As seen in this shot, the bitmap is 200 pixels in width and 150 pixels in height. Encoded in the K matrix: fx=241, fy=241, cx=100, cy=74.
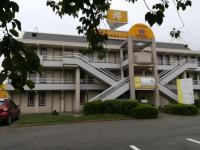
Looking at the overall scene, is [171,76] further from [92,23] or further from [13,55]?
[13,55]

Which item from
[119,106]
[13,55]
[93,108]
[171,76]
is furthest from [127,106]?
[13,55]

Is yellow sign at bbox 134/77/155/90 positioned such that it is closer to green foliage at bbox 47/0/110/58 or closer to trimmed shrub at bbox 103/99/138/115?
trimmed shrub at bbox 103/99/138/115

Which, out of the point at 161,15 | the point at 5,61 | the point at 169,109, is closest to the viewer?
the point at 5,61

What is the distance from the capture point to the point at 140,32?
2917 centimetres

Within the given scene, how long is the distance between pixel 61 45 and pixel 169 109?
47.6 feet

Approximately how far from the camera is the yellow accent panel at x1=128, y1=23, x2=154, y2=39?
28719 millimetres

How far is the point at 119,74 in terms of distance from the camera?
106 feet

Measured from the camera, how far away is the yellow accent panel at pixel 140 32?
28.7 meters

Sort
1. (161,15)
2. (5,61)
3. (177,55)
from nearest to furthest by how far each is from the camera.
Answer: (5,61) → (161,15) → (177,55)

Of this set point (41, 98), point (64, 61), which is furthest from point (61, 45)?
point (41, 98)

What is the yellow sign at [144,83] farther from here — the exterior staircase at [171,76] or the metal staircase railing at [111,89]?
the exterior staircase at [171,76]

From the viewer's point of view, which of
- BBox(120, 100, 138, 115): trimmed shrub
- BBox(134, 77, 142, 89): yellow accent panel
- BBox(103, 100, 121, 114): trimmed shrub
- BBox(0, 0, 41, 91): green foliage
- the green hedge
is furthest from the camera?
BBox(134, 77, 142, 89): yellow accent panel

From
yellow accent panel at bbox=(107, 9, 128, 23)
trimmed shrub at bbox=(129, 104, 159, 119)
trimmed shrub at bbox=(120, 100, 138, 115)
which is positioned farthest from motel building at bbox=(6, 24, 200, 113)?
trimmed shrub at bbox=(129, 104, 159, 119)

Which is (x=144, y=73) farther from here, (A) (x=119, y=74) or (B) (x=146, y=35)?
(B) (x=146, y=35)
